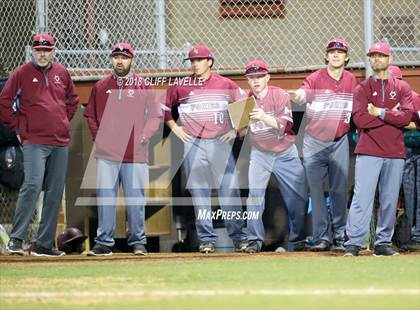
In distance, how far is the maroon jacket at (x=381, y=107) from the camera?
10.5m

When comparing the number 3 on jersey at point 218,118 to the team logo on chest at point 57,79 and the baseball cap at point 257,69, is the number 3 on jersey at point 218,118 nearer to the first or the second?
the baseball cap at point 257,69

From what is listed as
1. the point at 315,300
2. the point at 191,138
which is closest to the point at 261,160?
the point at 191,138

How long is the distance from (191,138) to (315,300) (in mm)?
4452

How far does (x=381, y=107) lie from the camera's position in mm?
10547

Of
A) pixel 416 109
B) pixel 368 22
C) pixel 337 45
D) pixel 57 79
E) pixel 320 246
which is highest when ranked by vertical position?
pixel 368 22

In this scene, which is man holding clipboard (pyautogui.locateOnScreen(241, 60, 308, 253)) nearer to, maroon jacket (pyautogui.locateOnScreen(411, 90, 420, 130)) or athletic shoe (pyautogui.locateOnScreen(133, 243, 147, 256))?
athletic shoe (pyautogui.locateOnScreen(133, 243, 147, 256))

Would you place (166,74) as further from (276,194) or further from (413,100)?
(413,100)

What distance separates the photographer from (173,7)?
13625mm

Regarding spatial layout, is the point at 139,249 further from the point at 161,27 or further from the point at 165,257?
the point at 161,27

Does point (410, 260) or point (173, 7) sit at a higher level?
point (173, 7)

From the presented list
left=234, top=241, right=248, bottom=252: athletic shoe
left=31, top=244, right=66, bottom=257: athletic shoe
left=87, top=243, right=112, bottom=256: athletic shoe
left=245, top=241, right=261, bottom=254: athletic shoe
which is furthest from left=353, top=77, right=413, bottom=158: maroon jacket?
left=31, top=244, right=66, bottom=257: athletic shoe

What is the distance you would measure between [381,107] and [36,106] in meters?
3.36

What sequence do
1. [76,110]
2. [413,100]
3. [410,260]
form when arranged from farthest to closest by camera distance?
[76,110] → [413,100] → [410,260]

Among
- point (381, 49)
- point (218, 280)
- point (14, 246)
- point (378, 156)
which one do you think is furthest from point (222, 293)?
point (14, 246)
